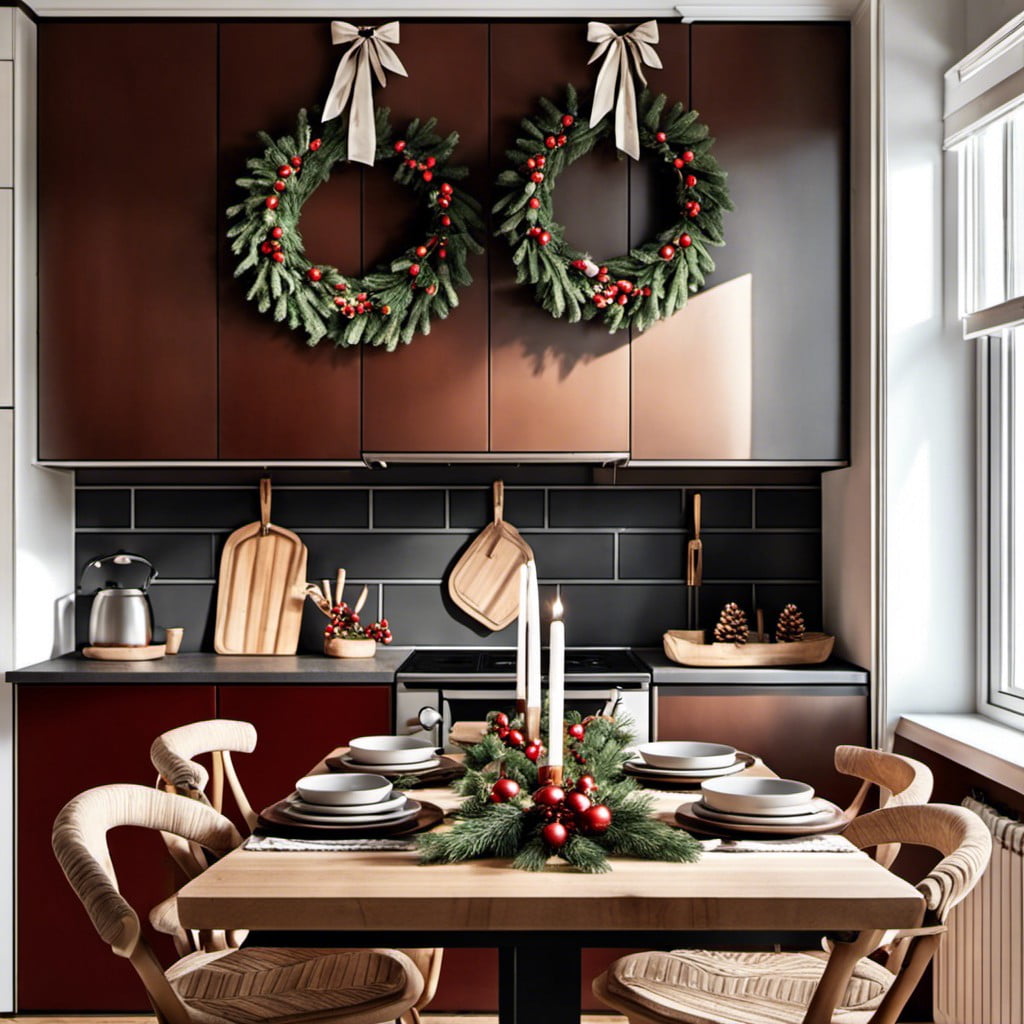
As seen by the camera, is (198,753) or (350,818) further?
(198,753)

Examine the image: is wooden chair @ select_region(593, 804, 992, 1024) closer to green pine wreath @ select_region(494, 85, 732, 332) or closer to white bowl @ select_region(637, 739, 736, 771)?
white bowl @ select_region(637, 739, 736, 771)

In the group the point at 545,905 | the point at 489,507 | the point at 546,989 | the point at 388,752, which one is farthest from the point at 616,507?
the point at 545,905

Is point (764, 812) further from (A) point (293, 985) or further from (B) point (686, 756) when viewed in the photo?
(A) point (293, 985)

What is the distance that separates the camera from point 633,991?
1.88 meters

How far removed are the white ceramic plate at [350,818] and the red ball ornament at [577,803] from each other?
0.28 m

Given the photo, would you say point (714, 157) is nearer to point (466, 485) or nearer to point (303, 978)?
point (466, 485)

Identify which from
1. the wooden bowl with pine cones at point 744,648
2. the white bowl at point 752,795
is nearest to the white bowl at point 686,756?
the white bowl at point 752,795

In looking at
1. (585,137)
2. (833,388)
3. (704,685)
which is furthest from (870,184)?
(704,685)

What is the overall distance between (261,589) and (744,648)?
1509mm

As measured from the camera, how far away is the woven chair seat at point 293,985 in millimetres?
1829

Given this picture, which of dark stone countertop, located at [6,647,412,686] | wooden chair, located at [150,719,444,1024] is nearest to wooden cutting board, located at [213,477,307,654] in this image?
dark stone countertop, located at [6,647,412,686]

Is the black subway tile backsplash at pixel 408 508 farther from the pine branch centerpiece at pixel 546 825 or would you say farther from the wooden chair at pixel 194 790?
the pine branch centerpiece at pixel 546 825

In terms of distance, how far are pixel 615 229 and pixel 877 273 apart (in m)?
0.74

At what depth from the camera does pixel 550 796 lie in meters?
1.60
